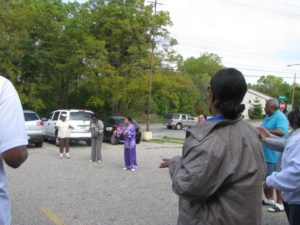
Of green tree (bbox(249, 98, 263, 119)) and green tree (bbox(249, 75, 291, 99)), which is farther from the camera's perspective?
green tree (bbox(249, 75, 291, 99))

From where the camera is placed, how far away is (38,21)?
3859 centimetres

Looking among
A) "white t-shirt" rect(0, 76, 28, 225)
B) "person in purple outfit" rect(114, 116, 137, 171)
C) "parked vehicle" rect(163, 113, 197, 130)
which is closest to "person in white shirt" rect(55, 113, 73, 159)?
"person in purple outfit" rect(114, 116, 137, 171)

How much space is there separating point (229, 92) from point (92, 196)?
6.44 metres

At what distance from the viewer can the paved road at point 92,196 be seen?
21.8 feet

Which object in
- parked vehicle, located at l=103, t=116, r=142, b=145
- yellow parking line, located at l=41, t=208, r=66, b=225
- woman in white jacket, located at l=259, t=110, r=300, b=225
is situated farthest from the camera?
parked vehicle, located at l=103, t=116, r=142, b=145

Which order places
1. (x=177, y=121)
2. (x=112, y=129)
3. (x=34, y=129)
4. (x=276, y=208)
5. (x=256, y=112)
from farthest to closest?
1. (x=256, y=112)
2. (x=177, y=121)
3. (x=112, y=129)
4. (x=34, y=129)
5. (x=276, y=208)

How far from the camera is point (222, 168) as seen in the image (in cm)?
227

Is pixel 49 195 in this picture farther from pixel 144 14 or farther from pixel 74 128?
pixel 144 14

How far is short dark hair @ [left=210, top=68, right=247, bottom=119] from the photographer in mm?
2443

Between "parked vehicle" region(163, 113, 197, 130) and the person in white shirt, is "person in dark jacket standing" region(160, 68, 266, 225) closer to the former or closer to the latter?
the person in white shirt

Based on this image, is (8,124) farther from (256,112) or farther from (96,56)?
(256,112)

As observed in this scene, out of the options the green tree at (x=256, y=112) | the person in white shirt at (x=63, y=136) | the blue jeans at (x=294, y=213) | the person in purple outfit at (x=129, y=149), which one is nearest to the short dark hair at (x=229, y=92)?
the blue jeans at (x=294, y=213)

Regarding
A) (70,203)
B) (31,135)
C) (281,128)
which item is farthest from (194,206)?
(31,135)

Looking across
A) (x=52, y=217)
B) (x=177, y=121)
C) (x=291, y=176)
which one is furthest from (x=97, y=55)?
(x=291, y=176)
